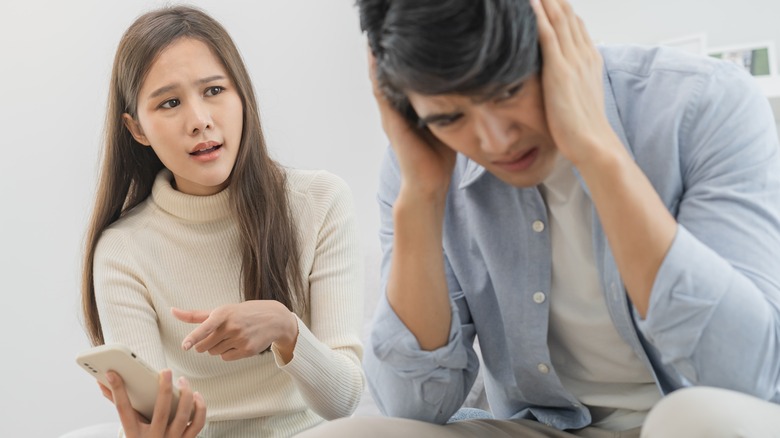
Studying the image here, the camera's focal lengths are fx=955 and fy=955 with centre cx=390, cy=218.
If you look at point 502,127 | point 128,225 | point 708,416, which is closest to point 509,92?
point 502,127

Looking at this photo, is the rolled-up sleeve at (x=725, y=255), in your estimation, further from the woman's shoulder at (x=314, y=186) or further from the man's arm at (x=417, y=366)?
the woman's shoulder at (x=314, y=186)

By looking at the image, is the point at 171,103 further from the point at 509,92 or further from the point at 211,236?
the point at 509,92

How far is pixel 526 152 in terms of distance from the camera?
1.19 meters

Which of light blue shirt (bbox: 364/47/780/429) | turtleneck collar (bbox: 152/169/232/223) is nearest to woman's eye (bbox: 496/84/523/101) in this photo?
light blue shirt (bbox: 364/47/780/429)

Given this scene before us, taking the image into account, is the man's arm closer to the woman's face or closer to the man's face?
the man's face

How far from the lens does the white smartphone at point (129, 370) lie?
1423 millimetres

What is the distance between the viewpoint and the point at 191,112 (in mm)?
1843

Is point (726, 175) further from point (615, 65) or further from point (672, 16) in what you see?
point (672, 16)

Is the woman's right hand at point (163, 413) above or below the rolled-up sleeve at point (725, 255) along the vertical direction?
below

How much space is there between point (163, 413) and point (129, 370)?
0.10 meters

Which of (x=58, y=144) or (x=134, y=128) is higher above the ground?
(x=134, y=128)

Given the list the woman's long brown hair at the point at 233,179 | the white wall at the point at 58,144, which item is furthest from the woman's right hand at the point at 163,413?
the white wall at the point at 58,144

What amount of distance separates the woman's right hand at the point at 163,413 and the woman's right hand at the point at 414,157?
0.50 meters

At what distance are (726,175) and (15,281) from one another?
2298 millimetres
